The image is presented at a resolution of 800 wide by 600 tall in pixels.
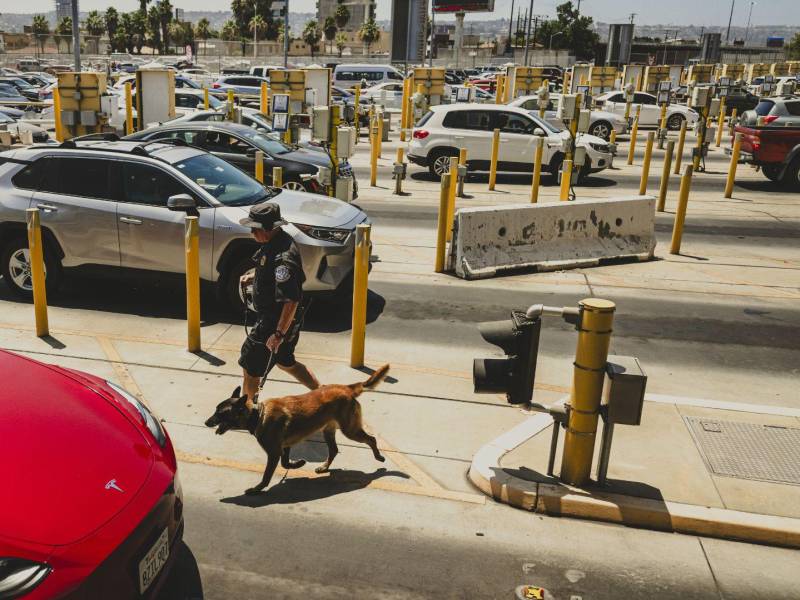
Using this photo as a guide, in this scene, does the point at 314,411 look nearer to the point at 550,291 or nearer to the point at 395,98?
the point at 550,291

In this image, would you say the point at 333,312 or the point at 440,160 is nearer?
the point at 333,312

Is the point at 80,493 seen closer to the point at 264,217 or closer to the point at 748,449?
the point at 264,217

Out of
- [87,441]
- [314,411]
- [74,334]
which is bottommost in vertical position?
[74,334]

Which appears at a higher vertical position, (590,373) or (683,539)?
(590,373)

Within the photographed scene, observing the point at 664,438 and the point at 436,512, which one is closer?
the point at 436,512

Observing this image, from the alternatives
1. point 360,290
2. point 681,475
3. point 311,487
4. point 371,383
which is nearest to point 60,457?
point 311,487

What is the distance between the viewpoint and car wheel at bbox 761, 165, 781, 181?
1862cm

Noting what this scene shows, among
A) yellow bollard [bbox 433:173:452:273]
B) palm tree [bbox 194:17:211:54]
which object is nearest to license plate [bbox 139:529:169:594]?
yellow bollard [bbox 433:173:452:273]

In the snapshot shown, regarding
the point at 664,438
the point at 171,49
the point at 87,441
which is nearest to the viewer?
the point at 87,441

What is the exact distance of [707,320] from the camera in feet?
30.1

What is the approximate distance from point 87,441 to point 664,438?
13.9 feet

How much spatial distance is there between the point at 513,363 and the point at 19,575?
9.85 ft

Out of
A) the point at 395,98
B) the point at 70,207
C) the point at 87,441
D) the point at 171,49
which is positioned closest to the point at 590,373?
the point at 87,441

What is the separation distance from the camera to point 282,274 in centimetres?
571
